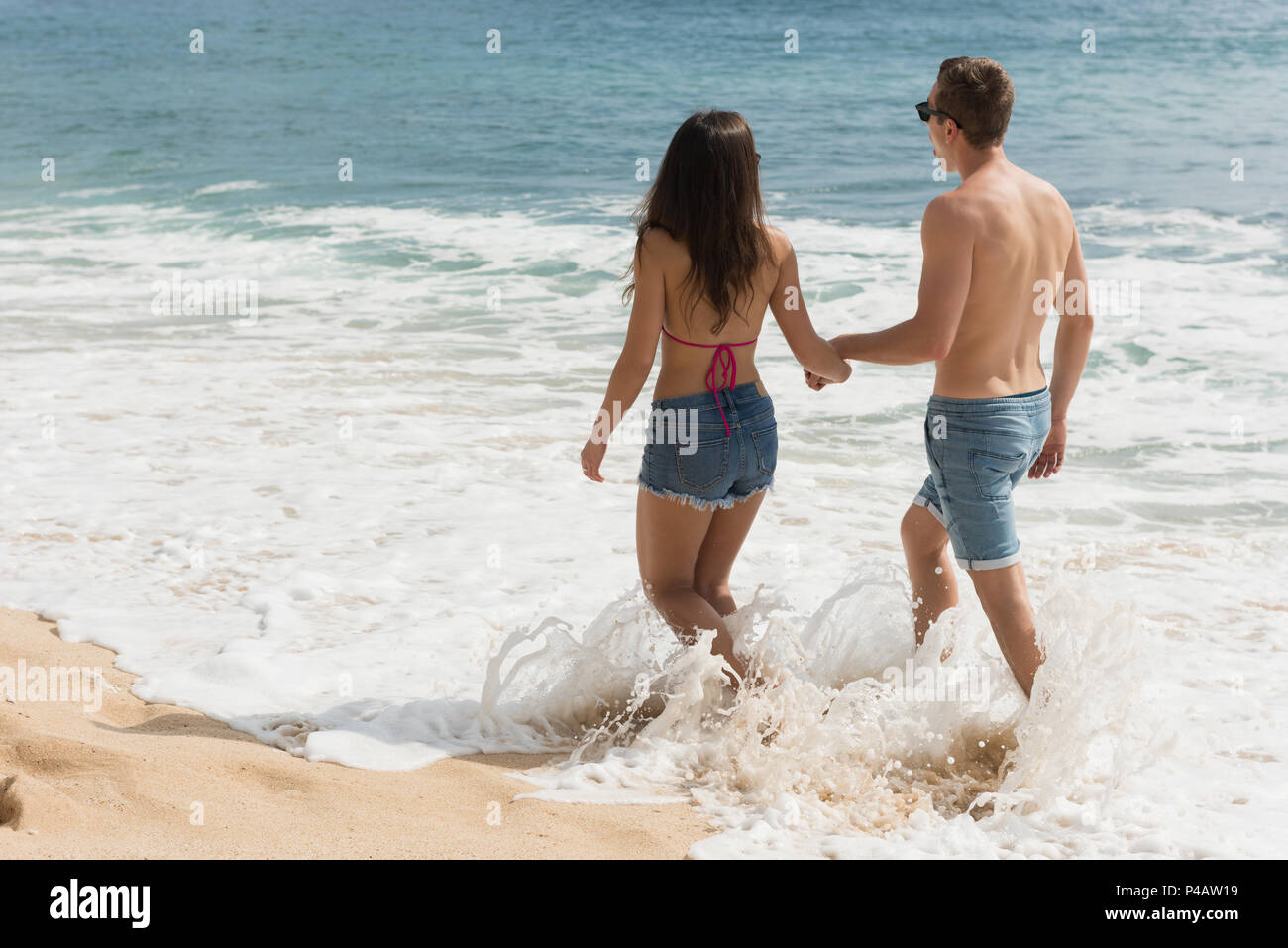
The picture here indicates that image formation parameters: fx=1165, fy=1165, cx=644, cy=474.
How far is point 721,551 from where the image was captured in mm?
3734

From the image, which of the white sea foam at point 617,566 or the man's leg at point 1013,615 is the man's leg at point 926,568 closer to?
the white sea foam at point 617,566

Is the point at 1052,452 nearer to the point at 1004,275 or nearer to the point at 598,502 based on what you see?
the point at 1004,275

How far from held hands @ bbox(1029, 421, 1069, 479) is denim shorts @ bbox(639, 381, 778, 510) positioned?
915mm

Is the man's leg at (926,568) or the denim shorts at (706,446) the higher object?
the denim shorts at (706,446)

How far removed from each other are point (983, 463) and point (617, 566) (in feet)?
7.89

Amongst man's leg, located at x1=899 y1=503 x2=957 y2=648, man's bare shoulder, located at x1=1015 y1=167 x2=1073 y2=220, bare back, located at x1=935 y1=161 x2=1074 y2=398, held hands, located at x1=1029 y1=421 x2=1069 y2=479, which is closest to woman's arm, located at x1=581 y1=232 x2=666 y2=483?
bare back, located at x1=935 y1=161 x2=1074 y2=398

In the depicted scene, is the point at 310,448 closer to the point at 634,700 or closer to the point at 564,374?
the point at 564,374

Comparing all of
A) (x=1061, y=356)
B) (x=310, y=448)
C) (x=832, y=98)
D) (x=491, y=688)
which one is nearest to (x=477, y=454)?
(x=310, y=448)

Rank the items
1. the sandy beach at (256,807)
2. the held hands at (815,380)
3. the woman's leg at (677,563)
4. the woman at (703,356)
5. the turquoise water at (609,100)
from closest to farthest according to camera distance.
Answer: the sandy beach at (256,807) → the woman at (703,356) → the woman's leg at (677,563) → the held hands at (815,380) → the turquoise water at (609,100)

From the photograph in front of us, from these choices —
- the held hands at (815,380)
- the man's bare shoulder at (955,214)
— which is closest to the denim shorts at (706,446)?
the held hands at (815,380)

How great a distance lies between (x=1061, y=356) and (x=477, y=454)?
4.00 metres

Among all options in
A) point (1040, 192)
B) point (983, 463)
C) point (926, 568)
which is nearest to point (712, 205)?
point (1040, 192)

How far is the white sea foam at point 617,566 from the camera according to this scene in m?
3.49

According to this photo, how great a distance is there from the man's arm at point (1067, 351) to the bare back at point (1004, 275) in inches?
2.8
